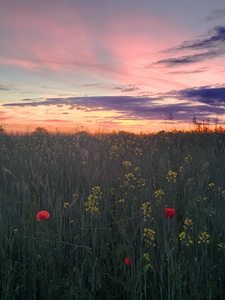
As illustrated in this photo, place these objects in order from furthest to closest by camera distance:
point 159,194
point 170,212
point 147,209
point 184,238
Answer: point 159,194 → point 147,209 → point 184,238 → point 170,212

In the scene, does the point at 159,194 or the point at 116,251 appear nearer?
the point at 116,251

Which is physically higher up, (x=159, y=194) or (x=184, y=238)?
(x=159, y=194)

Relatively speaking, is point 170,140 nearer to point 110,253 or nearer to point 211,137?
point 211,137

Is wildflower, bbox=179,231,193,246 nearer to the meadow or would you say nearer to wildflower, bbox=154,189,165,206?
the meadow

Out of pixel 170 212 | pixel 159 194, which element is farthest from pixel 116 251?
pixel 159 194

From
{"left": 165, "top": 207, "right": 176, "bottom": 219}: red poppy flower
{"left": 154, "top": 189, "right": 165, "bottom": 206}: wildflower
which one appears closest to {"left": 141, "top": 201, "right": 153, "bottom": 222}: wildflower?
{"left": 154, "top": 189, "right": 165, "bottom": 206}: wildflower

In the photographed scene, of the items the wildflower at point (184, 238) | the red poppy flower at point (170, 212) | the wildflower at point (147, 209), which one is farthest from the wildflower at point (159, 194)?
the red poppy flower at point (170, 212)

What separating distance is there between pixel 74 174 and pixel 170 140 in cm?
466

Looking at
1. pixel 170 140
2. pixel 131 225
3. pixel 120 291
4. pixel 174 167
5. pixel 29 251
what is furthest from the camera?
pixel 170 140

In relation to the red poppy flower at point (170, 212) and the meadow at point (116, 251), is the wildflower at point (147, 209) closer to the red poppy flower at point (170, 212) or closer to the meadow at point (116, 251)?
the meadow at point (116, 251)

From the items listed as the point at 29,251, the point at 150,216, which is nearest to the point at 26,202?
the point at 29,251

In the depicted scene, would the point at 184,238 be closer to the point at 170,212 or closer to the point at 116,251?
the point at 170,212

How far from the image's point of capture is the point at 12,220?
354cm

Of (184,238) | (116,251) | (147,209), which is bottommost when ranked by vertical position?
(116,251)
